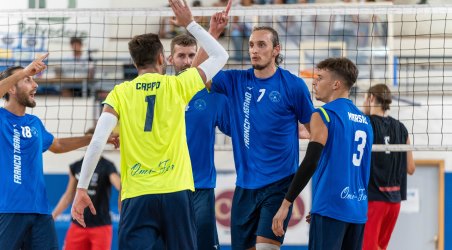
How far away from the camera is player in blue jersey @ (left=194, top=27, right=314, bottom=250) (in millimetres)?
8188

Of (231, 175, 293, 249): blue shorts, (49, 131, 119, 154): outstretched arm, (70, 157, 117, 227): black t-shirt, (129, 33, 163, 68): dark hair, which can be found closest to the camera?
(129, 33, 163, 68): dark hair

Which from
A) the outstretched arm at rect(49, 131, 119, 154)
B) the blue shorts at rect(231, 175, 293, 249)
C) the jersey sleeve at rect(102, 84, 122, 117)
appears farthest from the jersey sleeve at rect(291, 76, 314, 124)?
the outstretched arm at rect(49, 131, 119, 154)

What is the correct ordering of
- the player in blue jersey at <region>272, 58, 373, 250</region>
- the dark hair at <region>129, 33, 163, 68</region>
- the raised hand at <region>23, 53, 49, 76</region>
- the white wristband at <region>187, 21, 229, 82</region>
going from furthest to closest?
the raised hand at <region>23, 53, 49, 76</region>, the player in blue jersey at <region>272, 58, 373, 250</region>, the white wristband at <region>187, 21, 229, 82</region>, the dark hair at <region>129, 33, 163, 68</region>

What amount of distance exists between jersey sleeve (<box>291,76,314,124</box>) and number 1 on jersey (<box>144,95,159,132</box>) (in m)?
1.67

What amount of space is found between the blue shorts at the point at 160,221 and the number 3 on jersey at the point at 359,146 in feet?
5.23

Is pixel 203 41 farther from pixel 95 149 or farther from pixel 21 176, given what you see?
pixel 21 176

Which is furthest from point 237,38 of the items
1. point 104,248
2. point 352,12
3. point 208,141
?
point 208,141

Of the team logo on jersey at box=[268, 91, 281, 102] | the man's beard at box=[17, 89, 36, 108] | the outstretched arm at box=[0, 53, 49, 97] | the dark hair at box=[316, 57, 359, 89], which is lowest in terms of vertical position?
the man's beard at box=[17, 89, 36, 108]

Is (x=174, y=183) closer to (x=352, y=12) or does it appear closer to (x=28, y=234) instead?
(x=28, y=234)

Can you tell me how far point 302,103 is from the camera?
326 inches

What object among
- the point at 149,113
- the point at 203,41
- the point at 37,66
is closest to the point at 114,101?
the point at 149,113

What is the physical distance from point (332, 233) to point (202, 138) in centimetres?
170

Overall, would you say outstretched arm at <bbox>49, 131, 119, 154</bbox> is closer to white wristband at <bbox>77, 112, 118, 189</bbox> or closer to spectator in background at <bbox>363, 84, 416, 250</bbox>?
white wristband at <bbox>77, 112, 118, 189</bbox>

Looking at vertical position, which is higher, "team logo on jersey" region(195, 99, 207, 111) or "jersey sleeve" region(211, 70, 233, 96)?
"jersey sleeve" region(211, 70, 233, 96)
